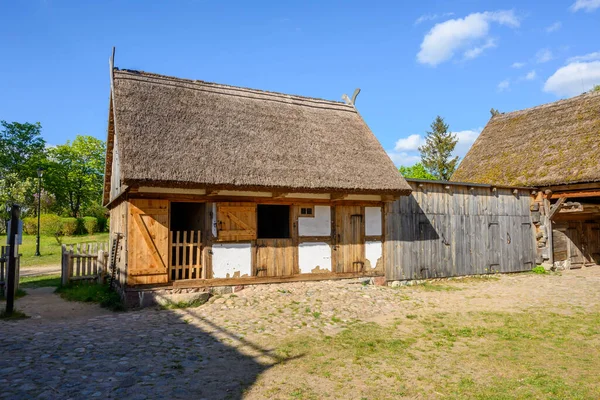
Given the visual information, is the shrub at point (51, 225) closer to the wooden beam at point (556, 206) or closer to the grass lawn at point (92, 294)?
the grass lawn at point (92, 294)

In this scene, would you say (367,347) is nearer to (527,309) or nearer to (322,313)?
(322,313)

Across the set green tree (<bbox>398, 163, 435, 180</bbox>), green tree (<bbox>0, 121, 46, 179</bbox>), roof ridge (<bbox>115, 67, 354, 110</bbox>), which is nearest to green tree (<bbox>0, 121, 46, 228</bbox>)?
green tree (<bbox>0, 121, 46, 179</bbox>)

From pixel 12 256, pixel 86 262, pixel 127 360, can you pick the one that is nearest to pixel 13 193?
pixel 86 262

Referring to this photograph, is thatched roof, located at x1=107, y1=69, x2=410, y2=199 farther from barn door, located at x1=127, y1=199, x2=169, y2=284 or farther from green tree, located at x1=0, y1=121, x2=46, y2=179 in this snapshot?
green tree, located at x1=0, y1=121, x2=46, y2=179

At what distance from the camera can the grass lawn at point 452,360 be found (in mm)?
4641

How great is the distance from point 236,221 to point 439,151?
1503 inches

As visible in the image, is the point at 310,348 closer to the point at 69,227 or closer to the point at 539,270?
the point at 539,270

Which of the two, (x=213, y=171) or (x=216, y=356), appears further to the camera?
(x=213, y=171)

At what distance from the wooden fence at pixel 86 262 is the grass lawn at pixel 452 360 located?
23.5ft

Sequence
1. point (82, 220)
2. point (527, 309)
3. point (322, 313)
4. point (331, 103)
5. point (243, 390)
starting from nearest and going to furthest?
point (243, 390), point (322, 313), point (527, 309), point (331, 103), point (82, 220)

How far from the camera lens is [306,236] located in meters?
10.6

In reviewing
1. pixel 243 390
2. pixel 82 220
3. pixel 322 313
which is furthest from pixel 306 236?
pixel 82 220

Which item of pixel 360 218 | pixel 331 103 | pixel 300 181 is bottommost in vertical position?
pixel 360 218

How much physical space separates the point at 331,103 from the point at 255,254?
19.7 ft
